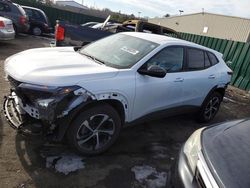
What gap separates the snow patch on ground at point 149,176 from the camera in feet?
12.0

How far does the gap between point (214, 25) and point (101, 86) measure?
35.6 metres

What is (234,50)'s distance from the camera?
38.7ft

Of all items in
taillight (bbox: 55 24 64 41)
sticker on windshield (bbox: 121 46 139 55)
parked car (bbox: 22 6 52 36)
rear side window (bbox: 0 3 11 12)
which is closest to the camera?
sticker on windshield (bbox: 121 46 139 55)

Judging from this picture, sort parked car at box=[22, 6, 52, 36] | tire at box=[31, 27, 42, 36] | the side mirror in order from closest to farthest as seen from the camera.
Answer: the side mirror, parked car at box=[22, 6, 52, 36], tire at box=[31, 27, 42, 36]

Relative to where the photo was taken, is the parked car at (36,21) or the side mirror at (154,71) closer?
the side mirror at (154,71)

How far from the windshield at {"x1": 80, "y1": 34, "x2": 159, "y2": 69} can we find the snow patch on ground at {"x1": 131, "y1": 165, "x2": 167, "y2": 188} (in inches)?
55.5

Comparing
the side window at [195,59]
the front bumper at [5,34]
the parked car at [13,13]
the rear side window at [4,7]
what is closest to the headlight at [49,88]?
the side window at [195,59]

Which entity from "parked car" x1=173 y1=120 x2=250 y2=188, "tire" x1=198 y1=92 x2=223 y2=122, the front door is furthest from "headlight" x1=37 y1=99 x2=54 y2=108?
"tire" x1=198 y1=92 x2=223 y2=122

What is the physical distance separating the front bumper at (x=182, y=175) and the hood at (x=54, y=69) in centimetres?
154

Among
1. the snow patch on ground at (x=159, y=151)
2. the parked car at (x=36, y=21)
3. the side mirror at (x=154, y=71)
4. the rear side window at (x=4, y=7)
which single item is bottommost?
the parked car at (x=36, y=21)

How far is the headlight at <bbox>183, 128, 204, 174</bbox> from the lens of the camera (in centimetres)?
250

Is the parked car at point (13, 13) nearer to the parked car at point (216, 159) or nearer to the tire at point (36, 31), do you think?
the tire at point (36, 31)

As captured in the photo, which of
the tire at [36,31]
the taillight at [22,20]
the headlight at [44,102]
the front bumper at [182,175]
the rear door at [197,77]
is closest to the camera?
the front bumper at [182,175]

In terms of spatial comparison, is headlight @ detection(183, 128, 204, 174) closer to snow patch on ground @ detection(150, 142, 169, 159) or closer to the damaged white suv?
the damaged white suv
